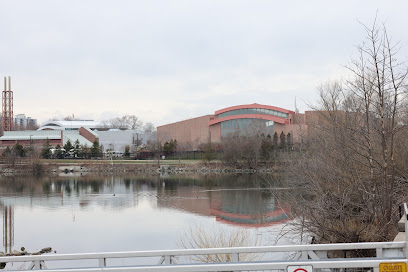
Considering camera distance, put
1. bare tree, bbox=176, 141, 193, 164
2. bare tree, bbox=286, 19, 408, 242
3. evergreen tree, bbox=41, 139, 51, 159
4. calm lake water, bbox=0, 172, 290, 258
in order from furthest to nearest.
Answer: bare tree, bbox=176, 141, 193, 164 → evergreen tree, bbox=41, 139, 51, 159 → calm lake water, bbox=0, 172, 290, 258 → bare tree, bbox=286, 19, 408, 242

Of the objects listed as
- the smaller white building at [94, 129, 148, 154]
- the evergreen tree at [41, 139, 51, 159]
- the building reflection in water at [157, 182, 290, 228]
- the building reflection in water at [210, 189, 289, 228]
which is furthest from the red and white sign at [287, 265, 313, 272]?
the smaller white building at [94, 129, 148, 154]

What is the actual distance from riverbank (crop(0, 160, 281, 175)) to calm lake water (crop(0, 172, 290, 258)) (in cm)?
3736

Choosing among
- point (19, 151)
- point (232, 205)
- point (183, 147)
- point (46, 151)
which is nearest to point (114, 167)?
point (183, 147)

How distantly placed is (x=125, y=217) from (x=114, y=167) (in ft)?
189

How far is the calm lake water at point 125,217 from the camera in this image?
19.4 metres

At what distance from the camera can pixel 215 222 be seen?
2361 centimetres

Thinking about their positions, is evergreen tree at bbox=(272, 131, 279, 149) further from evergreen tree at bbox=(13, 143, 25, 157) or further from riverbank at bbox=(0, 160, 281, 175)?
evergreen tree at bbox=(13, 143, 25, 157)

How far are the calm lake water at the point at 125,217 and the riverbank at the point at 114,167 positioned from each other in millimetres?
37356

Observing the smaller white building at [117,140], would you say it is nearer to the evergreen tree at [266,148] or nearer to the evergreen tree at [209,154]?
the evergreen tree at [209,154]

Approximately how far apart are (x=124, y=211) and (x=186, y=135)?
Answer: 2857 inches

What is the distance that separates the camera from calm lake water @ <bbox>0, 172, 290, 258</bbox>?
19.4m

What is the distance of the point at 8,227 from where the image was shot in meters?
23.7

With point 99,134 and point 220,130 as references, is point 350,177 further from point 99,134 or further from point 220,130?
point 99,134

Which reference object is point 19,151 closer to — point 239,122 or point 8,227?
point 239,122
